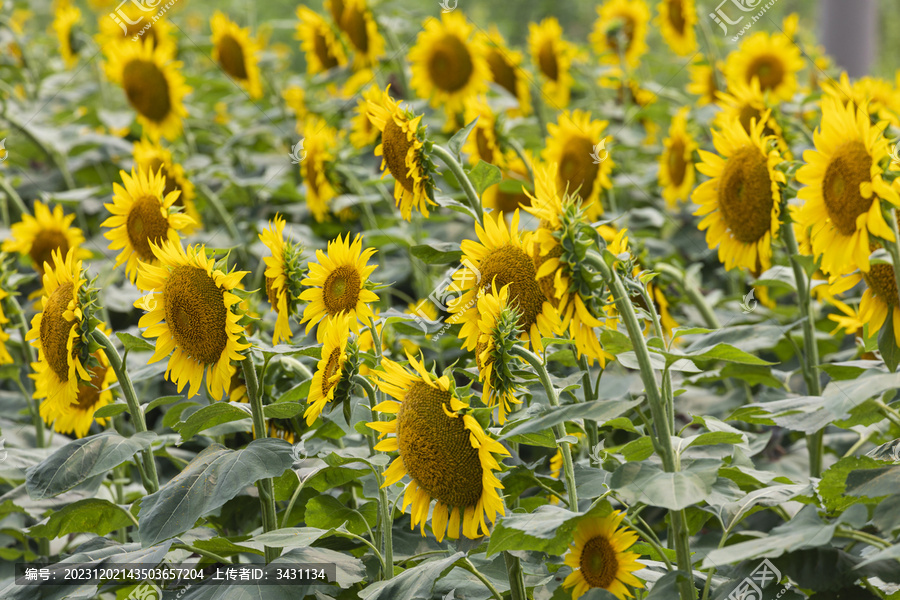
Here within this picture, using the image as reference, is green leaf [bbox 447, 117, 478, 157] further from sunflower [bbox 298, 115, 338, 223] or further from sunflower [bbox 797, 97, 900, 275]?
sunflower [bbox 298, 115, 338, 223]

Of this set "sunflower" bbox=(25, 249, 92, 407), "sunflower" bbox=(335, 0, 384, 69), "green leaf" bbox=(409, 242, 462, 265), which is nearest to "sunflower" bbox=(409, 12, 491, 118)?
"sunflower" bbox=(335, 0, 384, 69)

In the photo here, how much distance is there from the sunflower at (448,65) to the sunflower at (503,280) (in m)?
1.80

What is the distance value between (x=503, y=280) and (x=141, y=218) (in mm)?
868

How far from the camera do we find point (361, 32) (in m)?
3.38

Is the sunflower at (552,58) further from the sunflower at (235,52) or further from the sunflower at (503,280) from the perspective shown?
the sunflower at (503,280)

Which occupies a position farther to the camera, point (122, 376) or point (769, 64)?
point (769, 64)

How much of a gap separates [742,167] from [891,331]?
0.45 metres

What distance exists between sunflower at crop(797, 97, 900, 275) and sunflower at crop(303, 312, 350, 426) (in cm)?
77

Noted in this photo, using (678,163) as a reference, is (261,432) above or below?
below

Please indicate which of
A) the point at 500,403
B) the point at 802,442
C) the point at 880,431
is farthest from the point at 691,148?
the point at 500,403

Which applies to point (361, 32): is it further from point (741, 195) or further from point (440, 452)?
point (440, 452)

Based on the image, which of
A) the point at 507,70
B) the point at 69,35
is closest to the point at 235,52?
the point at 69,35

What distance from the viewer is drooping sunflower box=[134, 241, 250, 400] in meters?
1.44

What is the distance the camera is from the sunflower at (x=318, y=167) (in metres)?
2.63
